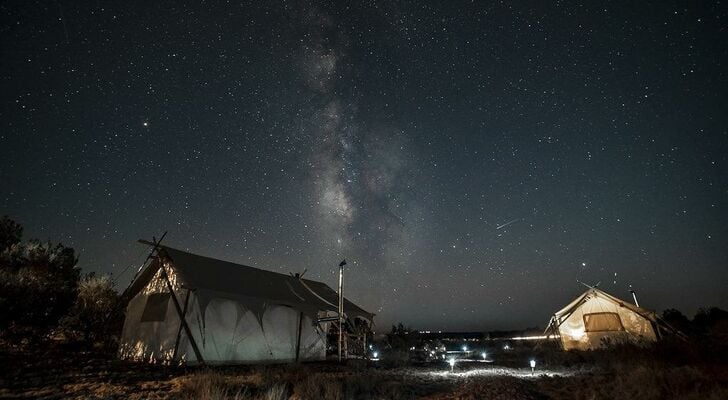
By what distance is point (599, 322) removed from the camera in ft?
71.3

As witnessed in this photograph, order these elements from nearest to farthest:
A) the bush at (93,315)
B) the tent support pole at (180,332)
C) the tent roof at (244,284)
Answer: the tent support pole at (180,332)
the tent roof at (244,284)
the bush at (93,315)

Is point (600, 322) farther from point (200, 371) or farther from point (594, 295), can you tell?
point (200, 371)

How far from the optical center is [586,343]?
21656 millimetres

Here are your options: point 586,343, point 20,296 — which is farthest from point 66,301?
point 586,343

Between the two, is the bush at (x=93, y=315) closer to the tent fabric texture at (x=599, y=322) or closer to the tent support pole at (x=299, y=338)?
the tent support pole at (x=299, y=338)

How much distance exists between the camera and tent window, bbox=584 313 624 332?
69.3ft

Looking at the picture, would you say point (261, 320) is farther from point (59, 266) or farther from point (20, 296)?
point (59, 266)

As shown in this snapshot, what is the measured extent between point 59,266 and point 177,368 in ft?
49.3

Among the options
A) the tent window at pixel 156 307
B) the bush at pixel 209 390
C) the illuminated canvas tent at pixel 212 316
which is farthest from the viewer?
the tent window at pixel 156 307

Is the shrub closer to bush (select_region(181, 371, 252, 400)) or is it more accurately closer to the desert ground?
the desert ground

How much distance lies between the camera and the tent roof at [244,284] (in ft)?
43.4

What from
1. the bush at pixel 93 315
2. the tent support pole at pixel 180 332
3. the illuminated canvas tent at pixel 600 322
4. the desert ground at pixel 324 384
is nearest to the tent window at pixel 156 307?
the tent support pole at pixel 180 332

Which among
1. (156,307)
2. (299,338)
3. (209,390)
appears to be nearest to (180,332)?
(156,307)

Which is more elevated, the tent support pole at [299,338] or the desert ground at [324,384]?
the tent support pole at [299,338]
